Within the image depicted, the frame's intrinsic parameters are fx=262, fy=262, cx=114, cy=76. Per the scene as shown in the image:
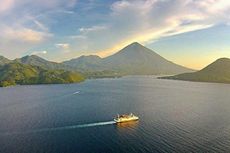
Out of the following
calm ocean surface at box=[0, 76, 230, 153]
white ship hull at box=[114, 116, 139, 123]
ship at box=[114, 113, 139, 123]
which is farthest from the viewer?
ship at box=[114, 113, 139, 123]

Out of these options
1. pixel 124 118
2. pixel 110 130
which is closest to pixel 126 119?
pixel 124 118

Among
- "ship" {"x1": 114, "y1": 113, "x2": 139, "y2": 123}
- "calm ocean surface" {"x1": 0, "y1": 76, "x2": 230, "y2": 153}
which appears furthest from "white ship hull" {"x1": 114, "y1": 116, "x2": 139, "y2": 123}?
"calm ocean surface" {"x1": 0, "y1": 76, "x2": 230, "y2": 153}

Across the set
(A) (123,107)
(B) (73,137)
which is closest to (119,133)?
(B) (73,137)

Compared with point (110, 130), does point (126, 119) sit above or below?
above

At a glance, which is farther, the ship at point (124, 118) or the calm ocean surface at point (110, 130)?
the ship at point (124, 118)

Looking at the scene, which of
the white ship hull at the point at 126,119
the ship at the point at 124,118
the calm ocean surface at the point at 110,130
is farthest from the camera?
the ship at the point at 124,118

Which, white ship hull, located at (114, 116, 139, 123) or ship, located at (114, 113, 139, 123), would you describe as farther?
ship, located at (114, 113, 139, 123)

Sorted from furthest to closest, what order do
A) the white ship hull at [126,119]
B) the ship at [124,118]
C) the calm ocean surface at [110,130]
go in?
1. the ship at [124,118]
2. the white ship hull at [126,119]
3. the calm ocean surface at [110,130]

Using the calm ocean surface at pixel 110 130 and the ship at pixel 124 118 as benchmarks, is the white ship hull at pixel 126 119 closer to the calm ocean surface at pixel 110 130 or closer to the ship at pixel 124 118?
the ship at pixel 124 118

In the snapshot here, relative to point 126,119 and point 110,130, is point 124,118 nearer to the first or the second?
point 126,119

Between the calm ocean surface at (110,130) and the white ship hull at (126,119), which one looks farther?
the white ship hull at (126,119)

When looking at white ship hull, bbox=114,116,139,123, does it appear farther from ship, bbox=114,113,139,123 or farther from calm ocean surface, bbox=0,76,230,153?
calm ocean surface, bbox=0,76,230,153

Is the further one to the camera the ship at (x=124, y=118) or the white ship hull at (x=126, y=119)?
the ship at (x=124, y=118)

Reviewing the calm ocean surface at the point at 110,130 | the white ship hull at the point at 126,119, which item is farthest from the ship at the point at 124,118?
the calm ocean surface at the point at 110,130
